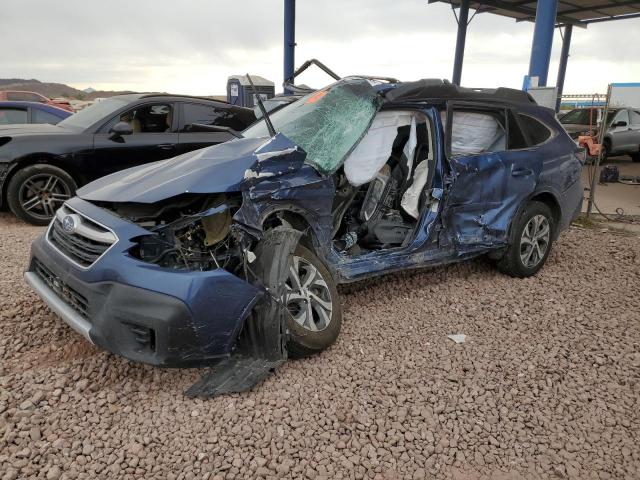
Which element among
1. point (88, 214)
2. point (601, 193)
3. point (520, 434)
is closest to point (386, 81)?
point (88, 214)

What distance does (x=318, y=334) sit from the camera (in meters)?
3.29

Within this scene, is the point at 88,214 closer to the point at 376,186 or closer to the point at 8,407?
the point at 8,407

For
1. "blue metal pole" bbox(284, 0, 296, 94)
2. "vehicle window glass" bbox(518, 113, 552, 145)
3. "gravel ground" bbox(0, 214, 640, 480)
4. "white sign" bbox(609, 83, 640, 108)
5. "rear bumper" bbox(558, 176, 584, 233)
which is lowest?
"gravel ground" bbox(0, 214, 640, 480)

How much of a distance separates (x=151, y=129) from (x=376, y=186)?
398cm

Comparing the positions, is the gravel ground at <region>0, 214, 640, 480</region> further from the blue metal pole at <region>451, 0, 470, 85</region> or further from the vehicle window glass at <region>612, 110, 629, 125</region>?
the blue metal pole at <region>451, 0, 470, 85</region>

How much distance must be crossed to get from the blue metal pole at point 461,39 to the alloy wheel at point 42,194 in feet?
57.8

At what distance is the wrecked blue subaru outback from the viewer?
2.72 m

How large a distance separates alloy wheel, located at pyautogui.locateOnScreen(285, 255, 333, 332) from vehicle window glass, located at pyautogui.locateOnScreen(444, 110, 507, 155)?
192 centimetres

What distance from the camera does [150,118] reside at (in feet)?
23.5

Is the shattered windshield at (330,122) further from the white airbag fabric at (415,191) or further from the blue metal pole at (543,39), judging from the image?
the blue metal pole at (543,39)

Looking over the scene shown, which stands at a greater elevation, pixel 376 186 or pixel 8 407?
pixel 376 186

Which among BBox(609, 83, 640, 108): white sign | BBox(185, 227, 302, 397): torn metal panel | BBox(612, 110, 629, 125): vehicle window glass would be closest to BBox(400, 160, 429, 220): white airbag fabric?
BBox(185, 227, 302, 397): torn metal panel

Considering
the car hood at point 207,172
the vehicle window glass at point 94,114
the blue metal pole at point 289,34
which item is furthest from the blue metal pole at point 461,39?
the car hood at point 207,172

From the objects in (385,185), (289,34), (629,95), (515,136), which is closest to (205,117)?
(385,185)
